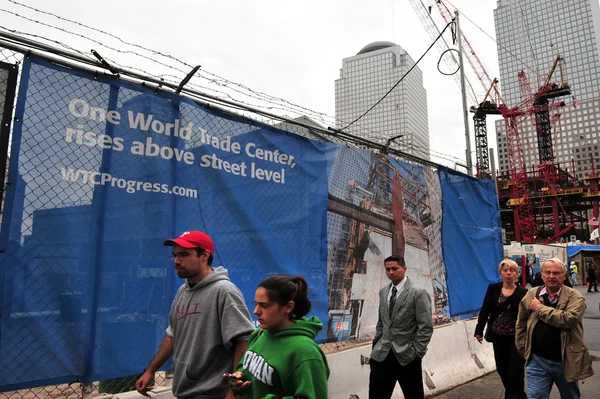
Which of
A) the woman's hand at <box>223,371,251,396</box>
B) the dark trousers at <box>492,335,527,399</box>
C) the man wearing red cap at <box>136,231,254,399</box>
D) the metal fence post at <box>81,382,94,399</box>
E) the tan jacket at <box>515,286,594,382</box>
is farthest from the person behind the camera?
the dark trousers at <box>492,335,527,399</box>

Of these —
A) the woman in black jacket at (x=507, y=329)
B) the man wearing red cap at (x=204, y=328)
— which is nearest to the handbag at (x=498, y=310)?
the woman in black jacket at (x=507, y=329)

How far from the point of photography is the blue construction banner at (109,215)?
2855 millimetres

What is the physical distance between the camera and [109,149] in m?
3.29

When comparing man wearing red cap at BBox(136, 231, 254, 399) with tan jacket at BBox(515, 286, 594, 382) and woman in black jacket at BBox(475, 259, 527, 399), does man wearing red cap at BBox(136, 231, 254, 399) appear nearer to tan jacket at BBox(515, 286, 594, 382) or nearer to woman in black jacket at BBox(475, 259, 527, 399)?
tan jacket at BBox(515, 286, 594, 382)

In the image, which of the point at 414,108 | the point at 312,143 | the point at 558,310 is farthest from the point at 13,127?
the point at 414,108

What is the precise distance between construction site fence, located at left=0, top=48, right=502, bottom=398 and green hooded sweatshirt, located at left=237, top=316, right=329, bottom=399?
160 centimetres

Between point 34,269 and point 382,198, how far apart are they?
13.0 feet

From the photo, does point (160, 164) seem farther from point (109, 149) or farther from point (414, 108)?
point (414, 108)

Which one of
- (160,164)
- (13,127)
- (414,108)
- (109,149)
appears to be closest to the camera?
(13,127)

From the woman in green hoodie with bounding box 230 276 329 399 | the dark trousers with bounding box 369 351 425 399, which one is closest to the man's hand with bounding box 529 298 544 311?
the dark trousers with bounding box 369 351 425 399

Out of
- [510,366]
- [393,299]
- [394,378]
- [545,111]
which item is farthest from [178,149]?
[545,111]

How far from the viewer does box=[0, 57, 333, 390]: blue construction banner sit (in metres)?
2.86

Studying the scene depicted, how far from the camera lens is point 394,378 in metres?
4.13

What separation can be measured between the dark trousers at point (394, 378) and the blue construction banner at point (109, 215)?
4.34 ft
